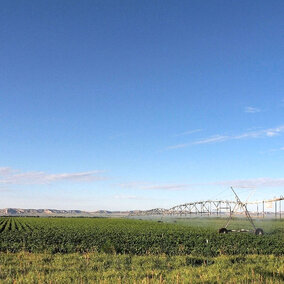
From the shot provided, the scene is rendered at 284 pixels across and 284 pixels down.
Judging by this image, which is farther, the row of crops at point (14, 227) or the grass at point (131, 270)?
the row of crops at point (14, 227)

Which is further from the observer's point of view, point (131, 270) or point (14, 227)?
point (14, 227)

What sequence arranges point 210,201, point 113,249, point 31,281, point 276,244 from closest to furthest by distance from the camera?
point 31,281 → point 113,249 → point 276,244 → point 210,201

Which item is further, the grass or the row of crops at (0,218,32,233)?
the row of crops at (0,218,32,233)

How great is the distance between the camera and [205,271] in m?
15.1

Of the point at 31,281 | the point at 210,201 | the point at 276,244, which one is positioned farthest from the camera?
the point at 210,201

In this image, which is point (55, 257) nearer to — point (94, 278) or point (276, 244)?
point (94, 278)

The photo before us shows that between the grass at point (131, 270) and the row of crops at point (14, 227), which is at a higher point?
Result: the grass at point (131, 270)

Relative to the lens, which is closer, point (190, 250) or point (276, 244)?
point (190, 250)

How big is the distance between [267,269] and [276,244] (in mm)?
13096

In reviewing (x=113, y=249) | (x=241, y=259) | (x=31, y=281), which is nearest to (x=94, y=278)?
(x=31, y=281)

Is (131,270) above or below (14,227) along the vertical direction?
above

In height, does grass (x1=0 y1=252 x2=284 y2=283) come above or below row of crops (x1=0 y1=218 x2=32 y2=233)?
above

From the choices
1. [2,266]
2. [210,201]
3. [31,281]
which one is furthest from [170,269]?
[210,201]

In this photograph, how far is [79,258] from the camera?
18609 millimetres
